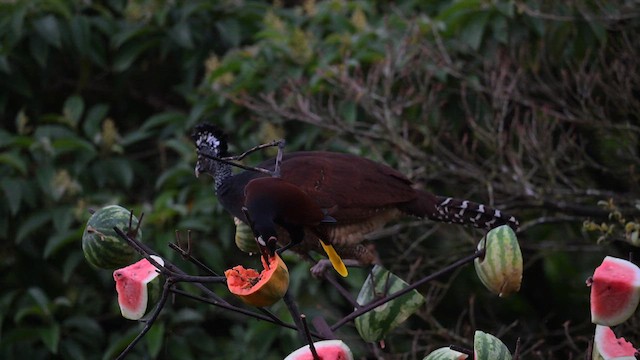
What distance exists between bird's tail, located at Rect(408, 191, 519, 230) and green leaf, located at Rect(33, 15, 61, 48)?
2038 mm

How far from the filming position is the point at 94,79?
13.0 feet

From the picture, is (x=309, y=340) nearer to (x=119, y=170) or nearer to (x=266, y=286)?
(x=266, y=286)

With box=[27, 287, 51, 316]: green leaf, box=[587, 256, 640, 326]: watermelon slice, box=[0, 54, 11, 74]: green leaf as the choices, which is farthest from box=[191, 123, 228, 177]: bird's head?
box=[0, 54, 11, 74]: green leaf

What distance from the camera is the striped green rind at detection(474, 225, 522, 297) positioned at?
1064 mm

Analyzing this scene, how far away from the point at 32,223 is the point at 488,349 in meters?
2.57

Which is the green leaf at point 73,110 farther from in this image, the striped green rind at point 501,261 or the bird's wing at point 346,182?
the striped green rind at point 501,261

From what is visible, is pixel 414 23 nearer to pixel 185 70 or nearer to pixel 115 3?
pixel 185 70

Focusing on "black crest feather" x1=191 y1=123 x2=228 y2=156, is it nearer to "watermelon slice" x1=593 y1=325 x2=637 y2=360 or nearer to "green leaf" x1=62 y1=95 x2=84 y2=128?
"watermelon slice" x1=593 y1=325 x2=637 y2=360

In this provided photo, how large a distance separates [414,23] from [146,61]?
4.19 ft

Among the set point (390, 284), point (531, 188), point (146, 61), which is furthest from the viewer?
point (146, 61)

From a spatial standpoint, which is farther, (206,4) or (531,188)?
(206,4)

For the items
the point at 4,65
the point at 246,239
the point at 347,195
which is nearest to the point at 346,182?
the point at 347,195

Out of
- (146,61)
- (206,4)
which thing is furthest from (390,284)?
(146,61)

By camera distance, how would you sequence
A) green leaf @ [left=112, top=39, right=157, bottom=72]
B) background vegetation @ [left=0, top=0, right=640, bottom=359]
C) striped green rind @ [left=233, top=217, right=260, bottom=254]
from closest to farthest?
1. striped green rind @ [left=233, top=217, right=260, bottom=254]
2. background vegetation @ [left=0, top=0, right=640, bottom=359]
3. green leaf @ [left=112, top=39, right=157, bottom=72]
